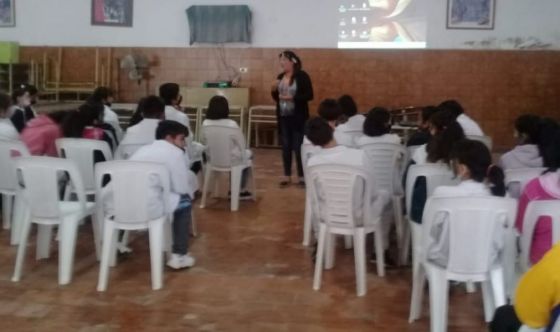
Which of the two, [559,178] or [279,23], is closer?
[559,178]

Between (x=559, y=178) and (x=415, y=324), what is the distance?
1035 millimetres

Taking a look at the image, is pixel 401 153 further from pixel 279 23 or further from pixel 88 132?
pixel 279 23

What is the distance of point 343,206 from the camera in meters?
3.67

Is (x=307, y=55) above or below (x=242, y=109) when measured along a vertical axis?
above

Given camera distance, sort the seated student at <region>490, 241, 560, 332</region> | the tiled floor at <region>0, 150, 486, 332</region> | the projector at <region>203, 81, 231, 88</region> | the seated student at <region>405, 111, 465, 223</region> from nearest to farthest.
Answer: the seated student at <region>490, 241, 560, 332</region>, the tiled floor at <region>0, 150, 486, 332</region>, the seated student at <region>405, 111, 465, 223</region>, the projector at <region>203, 81, 231, 88</region>

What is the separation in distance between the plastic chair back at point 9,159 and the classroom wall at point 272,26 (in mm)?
6421

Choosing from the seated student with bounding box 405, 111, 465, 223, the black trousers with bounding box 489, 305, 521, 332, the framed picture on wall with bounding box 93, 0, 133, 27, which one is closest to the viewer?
the black trousers with bounding box 489, 305, 521, 332

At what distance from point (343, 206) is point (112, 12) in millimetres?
8191

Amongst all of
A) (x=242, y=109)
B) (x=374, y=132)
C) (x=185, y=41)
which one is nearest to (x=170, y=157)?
(x=374, y=132)

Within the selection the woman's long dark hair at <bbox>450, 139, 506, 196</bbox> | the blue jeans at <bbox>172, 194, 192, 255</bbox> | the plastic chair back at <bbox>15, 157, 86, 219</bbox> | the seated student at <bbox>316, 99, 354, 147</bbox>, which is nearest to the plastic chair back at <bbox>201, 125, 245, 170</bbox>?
the seated student at <bbox>316, 99, 354, 147</bbox>

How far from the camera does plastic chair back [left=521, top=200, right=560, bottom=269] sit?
9.09 ft

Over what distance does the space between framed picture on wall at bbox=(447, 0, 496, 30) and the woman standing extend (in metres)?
4.07

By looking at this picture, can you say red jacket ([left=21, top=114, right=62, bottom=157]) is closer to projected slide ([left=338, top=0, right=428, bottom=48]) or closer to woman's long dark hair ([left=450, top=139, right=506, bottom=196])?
woman's long dark hair ([left=450, top=139, right=506, bottom=196])

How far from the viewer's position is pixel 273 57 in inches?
404
